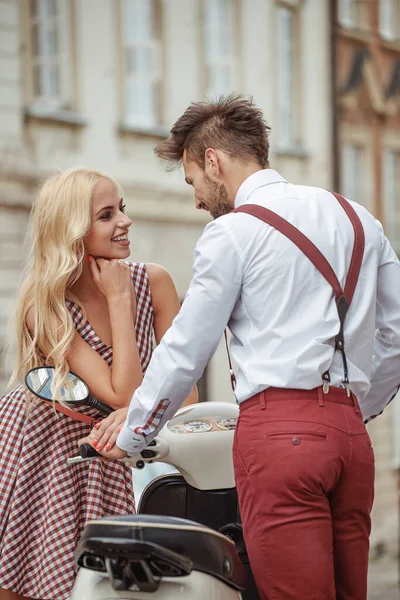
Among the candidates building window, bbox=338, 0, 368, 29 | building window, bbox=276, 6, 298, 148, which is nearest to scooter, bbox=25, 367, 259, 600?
building window, bbox=276, 6, 298, 148

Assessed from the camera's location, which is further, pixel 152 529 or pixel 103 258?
pixel 103 258

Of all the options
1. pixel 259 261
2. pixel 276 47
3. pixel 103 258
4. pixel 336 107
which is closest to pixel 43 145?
pixel 276 47

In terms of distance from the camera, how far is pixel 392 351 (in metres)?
3.22

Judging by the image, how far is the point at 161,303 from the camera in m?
3.65

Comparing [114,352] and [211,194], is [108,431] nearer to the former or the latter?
[114,352]

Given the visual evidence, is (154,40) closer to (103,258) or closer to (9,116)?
(9,116)

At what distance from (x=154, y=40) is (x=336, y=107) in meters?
3.45

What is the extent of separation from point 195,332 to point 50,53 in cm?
904

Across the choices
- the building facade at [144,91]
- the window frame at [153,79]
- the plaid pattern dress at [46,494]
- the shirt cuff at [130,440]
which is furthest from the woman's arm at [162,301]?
the window frame at [153,79]

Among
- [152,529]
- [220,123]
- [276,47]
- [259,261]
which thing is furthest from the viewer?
[276,47]

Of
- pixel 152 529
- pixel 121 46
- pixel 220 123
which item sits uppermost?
pixel 121 46

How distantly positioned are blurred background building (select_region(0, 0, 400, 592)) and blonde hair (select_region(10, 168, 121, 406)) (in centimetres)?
519

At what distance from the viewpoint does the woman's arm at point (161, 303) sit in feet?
11.9

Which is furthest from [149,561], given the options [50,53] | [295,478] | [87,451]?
[50,53]
